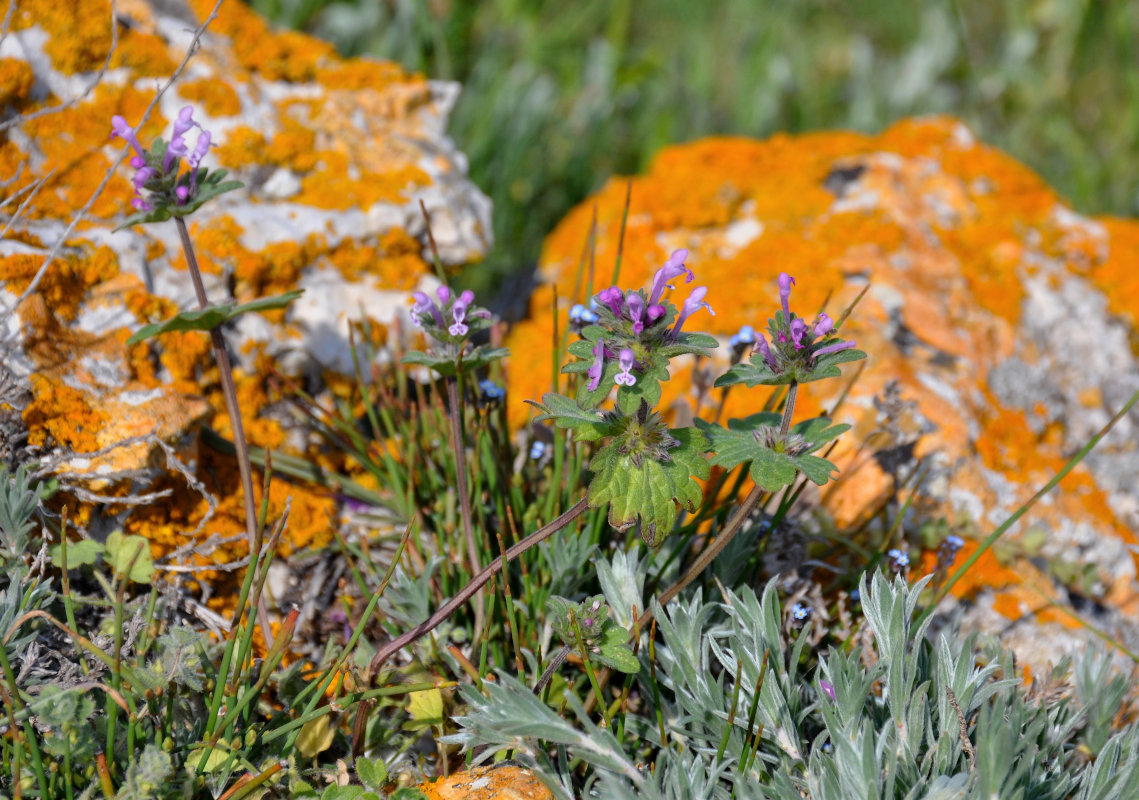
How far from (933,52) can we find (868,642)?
5574mm

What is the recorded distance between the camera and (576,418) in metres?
1.65

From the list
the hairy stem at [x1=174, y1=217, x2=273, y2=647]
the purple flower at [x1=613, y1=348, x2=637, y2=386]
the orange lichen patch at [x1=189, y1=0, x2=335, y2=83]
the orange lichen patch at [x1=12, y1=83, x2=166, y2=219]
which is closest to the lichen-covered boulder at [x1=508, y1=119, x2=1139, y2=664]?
the purple flower at [x1=613, y1=348, x2=637, y2=386]

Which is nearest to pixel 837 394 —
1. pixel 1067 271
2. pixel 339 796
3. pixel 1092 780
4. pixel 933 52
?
pixel 1092 780

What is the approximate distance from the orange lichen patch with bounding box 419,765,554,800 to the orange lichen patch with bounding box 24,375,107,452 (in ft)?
4.50

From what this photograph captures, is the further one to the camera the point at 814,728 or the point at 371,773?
the point at 814,728

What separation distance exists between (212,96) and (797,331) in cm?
259

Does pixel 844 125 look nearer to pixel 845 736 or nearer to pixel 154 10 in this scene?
pixel 154 10

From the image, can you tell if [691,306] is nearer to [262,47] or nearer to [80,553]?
[80,553]

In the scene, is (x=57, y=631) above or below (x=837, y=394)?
below

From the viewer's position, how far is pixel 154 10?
3236 mm

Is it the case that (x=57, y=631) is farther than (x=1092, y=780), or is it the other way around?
(x=57, y=631)

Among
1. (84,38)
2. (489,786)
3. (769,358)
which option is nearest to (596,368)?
(769,358)

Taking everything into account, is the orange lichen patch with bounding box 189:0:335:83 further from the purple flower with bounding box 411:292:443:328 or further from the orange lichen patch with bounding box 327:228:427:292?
the purple flower with bounding box 411:292:443:328

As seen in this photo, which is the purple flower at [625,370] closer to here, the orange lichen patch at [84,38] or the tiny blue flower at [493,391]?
the tiny blue flower at [493,391]
